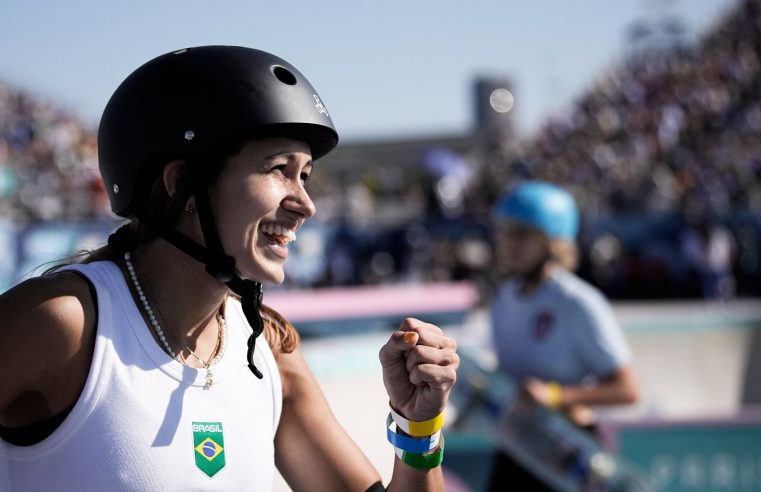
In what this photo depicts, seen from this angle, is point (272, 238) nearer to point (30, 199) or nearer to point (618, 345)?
point (618, 345)

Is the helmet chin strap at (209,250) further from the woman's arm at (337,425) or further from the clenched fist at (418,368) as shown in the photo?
the clenched fist at (418,368)

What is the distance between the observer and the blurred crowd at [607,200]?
15.7 m

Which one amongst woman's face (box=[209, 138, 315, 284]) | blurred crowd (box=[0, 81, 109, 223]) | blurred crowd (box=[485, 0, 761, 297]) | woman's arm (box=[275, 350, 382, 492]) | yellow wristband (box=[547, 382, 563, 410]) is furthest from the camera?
blurred crowd (box=[485, 0, 761, 297])

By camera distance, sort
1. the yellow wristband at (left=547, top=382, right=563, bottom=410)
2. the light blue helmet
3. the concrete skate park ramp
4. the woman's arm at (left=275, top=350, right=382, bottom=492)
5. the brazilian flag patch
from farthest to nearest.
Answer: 1. the concrete skate park ramp
2. the light blue helmet
3. the yellow wristband at (left=547, top=382, right=563, bottom=410)
4. the woman's arm at (left=275, top=350, right=382, bottom=492)
5. the brazilian flag patch

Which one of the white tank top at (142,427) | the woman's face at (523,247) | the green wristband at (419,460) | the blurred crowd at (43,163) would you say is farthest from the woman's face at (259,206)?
the blurred crowd at (43,163)

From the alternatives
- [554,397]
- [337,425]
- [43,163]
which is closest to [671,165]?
[43,163]

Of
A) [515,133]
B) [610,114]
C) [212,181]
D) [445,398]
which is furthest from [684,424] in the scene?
[515,133]

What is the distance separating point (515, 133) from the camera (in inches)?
1526

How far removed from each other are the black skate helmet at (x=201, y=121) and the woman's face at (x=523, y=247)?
2.50 metres

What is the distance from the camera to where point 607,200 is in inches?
723

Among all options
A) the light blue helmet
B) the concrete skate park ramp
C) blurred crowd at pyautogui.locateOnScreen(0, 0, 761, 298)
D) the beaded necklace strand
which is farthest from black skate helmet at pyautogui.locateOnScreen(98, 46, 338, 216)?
blurred crowd at pyautogui.locateOnScreen(0, 0, 761, 298)

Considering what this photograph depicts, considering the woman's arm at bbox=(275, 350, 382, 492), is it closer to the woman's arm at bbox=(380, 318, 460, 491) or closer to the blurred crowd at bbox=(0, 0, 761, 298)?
the woman's arm at bbox=(380, 318, 460, 491)

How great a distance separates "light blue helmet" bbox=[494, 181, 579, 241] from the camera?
4.28 meters

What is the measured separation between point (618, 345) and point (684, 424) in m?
1.84
